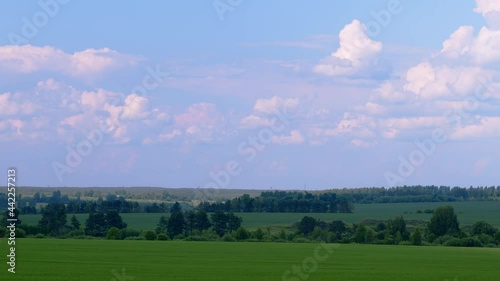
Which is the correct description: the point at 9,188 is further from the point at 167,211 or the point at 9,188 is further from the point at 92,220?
the point at 167,211

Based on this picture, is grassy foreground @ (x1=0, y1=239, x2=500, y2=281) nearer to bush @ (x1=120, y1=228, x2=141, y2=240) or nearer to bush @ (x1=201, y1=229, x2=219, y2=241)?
bush @ (x1=120, y1=228, x2=141, y2=240)

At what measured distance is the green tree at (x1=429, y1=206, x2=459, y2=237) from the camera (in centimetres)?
11831

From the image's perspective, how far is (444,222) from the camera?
119 m

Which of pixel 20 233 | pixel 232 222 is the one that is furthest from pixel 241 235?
pixel 20 233

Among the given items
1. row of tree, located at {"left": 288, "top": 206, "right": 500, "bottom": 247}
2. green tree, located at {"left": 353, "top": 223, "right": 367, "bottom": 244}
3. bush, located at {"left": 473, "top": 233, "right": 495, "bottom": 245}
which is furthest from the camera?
green tree, located at {"left": 353, "top": 223, "right": 367, "bottom": 244}

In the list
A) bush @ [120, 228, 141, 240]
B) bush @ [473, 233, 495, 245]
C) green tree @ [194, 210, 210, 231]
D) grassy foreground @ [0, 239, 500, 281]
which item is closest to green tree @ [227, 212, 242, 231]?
green tree @ [194, 210, 210, 231]

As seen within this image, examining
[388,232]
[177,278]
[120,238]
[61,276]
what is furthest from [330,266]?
[388,232]

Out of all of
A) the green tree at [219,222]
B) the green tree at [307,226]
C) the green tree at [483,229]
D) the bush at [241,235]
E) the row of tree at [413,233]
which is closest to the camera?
the bush at [241,235]

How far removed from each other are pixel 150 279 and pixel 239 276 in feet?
19.9

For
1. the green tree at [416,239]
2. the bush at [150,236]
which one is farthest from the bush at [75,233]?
the green tree at [416,239]

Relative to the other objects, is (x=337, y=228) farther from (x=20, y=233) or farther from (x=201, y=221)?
(x=20, y=233)

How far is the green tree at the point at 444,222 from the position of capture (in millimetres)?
118312

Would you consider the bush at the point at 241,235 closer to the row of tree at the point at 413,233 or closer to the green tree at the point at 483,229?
the row of tree at the point at 413,233

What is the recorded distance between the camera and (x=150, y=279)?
3956 cm
